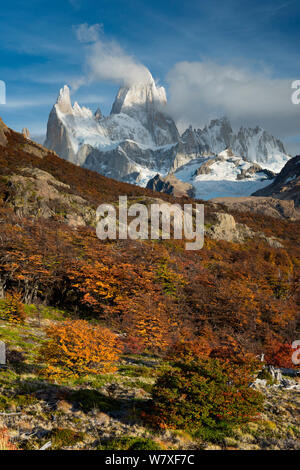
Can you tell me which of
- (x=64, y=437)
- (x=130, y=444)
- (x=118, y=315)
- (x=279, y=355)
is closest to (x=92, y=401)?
(x=64, y=437)

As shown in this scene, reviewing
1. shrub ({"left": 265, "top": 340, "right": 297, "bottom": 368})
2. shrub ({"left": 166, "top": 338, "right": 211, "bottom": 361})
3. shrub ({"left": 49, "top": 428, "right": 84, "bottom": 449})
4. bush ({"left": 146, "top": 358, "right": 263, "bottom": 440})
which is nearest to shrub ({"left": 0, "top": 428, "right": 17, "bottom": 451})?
shrub ({"left": 49, "top": 428, "right": 84, "bottom": 449})

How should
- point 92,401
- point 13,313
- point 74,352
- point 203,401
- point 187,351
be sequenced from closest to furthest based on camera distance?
point 203,401 → point 92,401 → point 74,352 → point 187,351 → point 13,313

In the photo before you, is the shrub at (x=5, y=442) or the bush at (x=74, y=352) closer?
the shrub at (x=5, y=442)

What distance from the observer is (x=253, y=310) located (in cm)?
3922

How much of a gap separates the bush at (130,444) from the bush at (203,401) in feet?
4.76

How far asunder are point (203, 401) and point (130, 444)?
3507 mm

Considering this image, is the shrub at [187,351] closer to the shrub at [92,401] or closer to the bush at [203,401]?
the bush at [203,401]

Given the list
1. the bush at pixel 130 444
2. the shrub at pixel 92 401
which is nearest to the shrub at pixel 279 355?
the shrub at pixel 92 401

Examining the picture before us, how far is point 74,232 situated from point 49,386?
34735 millimetres

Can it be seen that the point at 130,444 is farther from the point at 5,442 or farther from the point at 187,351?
the point at 187,351

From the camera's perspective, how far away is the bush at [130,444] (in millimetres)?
11367

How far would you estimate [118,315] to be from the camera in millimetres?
34750
